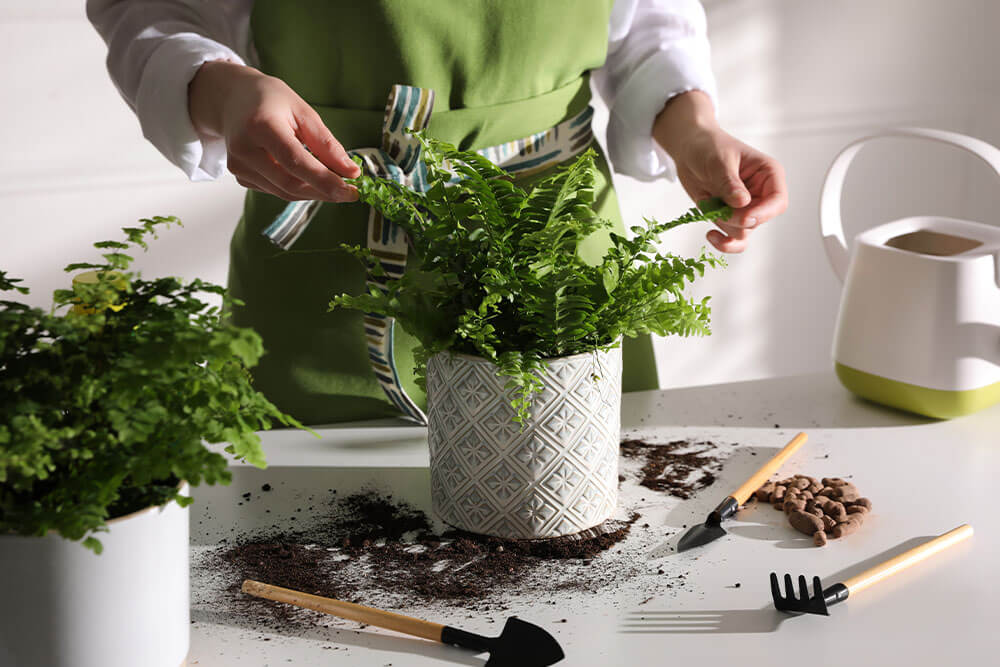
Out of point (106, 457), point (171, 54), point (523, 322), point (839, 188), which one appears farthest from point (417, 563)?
point (839, 188)

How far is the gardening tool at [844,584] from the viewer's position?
0.64m

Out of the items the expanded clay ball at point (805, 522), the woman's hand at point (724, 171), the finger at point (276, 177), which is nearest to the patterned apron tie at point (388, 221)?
the finger at point (276, 177)

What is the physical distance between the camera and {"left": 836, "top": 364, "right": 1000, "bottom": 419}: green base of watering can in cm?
93

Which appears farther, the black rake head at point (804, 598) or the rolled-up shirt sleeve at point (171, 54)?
the rolled-up shirt sleeve at point (171, 54)

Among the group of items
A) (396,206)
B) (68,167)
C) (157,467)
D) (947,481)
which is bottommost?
(947,481)

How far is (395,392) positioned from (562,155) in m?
0.32

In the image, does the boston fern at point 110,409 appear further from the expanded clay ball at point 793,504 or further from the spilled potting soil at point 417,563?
the expanded clay ball at point 793,504

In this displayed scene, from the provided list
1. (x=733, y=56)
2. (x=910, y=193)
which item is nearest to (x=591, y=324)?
(x=733, y=56)

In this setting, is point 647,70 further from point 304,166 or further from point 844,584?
point 844,584

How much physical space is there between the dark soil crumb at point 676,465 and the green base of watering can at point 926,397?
0.62 ft

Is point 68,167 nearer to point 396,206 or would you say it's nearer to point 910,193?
point 396,206

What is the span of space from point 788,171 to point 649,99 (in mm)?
1523

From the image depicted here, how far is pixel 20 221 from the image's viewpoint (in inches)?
76.8

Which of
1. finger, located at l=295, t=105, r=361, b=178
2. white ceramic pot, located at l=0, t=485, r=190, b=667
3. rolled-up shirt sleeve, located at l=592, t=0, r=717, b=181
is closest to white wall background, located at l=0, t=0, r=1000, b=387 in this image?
rolled-up shirt sleeve, located at l=592, t=0, r=717, b=181
